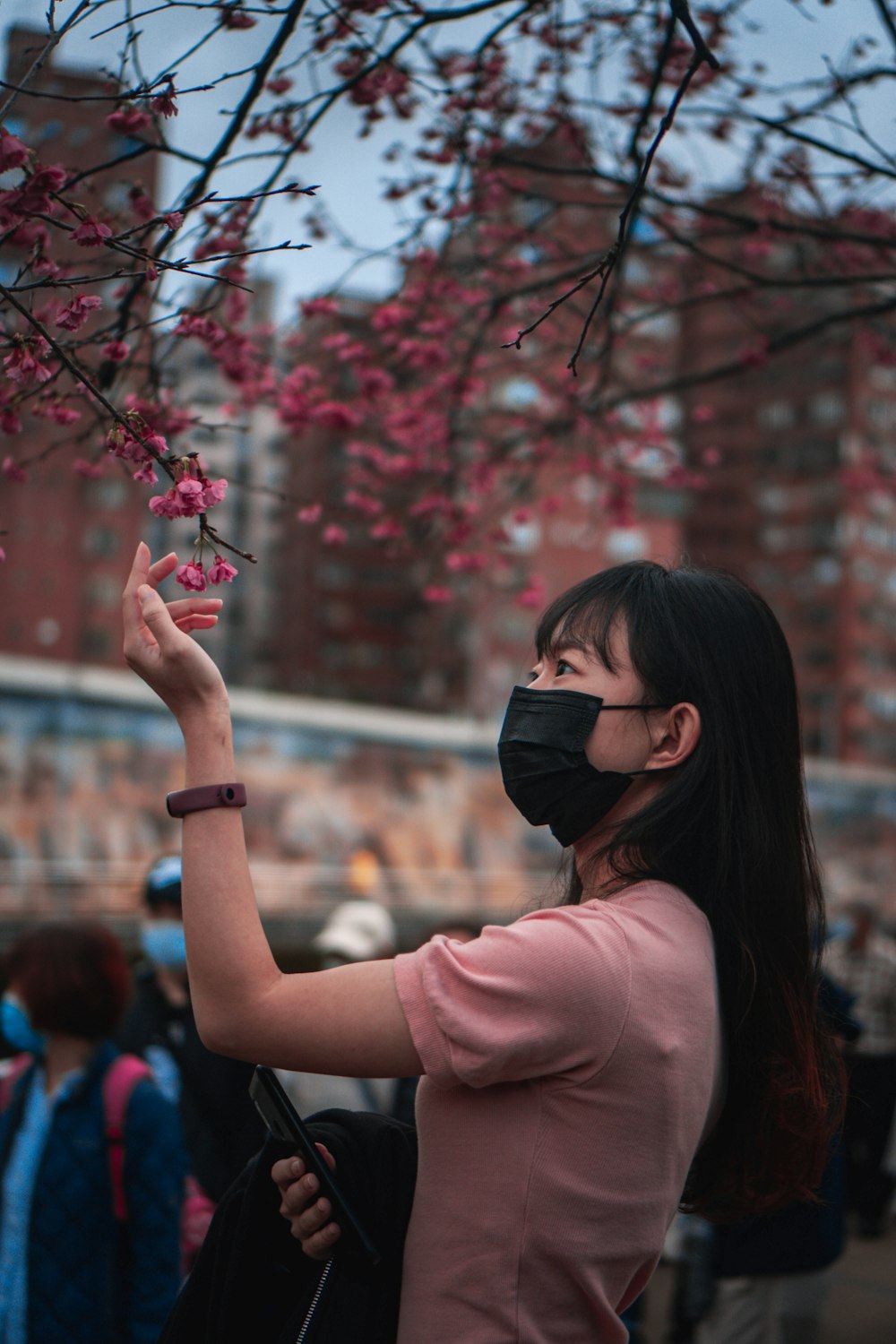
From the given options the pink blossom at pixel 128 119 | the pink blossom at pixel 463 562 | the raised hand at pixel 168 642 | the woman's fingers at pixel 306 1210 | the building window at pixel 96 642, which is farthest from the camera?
the building window at pixel 96 642

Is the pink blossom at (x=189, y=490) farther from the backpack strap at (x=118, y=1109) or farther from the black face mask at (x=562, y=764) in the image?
the backpack strap at (x=118, y=1109)

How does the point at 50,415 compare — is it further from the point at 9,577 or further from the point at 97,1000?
the point at 9,577

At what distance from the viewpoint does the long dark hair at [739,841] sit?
175 centimetres

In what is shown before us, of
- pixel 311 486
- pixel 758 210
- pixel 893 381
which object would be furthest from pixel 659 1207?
pixel 893 381

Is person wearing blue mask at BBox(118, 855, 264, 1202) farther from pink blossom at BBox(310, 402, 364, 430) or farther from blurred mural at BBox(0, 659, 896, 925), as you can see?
blurred mural at BBox(0, 659, 896, 925)

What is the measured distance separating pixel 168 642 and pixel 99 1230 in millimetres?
2170

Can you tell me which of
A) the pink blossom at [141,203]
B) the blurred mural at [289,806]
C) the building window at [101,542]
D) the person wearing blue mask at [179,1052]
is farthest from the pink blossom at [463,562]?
the building window at [101,542]

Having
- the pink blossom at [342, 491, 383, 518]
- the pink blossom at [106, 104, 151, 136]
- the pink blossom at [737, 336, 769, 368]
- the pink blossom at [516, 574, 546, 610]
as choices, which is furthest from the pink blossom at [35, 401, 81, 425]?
the pink blossom at [516, 574, 546, 610]

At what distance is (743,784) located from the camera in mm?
1783

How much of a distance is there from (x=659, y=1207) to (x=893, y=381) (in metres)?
65.2

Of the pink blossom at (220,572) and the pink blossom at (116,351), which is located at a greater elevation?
the pink blossom at (116,351)

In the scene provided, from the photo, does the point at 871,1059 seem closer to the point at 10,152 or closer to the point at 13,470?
the point at 13,470

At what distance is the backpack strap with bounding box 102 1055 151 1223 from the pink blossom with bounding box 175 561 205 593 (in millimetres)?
1791

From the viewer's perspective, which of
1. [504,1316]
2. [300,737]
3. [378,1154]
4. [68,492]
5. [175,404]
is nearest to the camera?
[504,1316]
